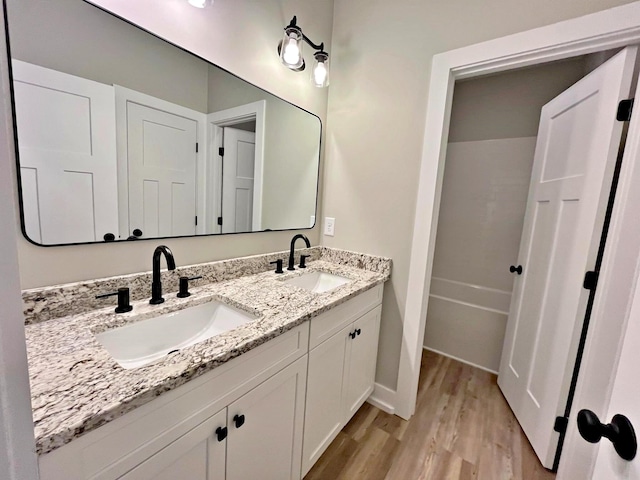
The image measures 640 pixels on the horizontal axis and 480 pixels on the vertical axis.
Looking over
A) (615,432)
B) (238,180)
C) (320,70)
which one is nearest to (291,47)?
(320,70)

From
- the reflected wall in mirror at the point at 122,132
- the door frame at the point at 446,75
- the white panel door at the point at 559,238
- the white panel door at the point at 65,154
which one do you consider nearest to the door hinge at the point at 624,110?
the white panel door at the point at 559,238

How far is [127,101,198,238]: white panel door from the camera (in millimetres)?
1082

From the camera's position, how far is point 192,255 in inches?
51.2

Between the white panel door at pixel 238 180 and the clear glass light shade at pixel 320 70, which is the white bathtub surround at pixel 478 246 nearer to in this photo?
the clear glass light shade at pixel 320 70

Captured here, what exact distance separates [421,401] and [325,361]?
42.4 inches

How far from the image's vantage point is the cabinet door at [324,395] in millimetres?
1236

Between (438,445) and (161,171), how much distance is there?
1.97 meters

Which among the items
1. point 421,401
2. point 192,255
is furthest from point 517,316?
point 192,255

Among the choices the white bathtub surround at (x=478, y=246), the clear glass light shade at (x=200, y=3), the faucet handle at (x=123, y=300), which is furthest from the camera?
the white bathtub surround at (x=478, y=246)

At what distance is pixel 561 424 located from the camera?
1398 millimetres

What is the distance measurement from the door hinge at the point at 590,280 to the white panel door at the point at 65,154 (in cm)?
196

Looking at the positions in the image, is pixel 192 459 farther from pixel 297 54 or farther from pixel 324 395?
pixel 297 54

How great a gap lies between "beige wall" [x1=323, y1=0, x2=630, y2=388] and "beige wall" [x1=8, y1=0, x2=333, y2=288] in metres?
0.18

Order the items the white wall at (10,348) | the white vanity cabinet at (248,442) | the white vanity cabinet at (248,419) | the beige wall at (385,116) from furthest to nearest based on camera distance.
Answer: the beige wall at (385,116) < the white vanity cabinet at (248,442) < the white vanity cabinet at (248,419) < the white wall at (10,348)
